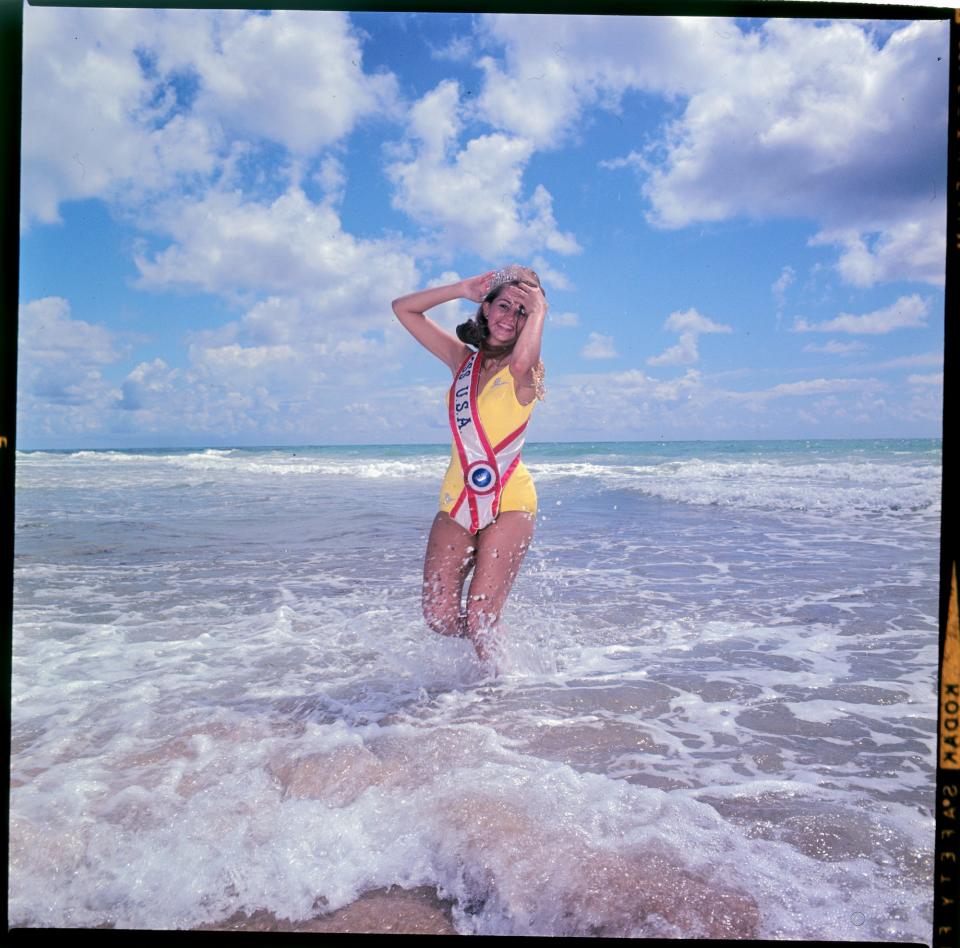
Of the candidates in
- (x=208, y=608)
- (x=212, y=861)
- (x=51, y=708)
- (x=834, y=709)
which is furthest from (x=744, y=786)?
(x=208, y=608)

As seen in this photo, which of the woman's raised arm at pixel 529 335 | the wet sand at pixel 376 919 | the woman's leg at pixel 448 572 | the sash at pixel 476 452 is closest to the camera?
the wet sand at pixel 376 919

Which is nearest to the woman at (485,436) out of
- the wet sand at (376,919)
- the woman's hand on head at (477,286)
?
the woman's hand on head at (477,286)

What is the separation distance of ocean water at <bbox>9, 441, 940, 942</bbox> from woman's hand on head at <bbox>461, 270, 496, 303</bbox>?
1.65 meters

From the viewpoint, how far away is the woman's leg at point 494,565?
296 cm

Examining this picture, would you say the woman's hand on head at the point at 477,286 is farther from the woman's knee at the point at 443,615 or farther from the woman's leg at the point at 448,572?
the woman's knee at the point at 443,615

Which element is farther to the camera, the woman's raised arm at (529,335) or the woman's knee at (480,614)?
the woman's knee at (480,614)

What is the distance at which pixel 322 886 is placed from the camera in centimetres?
181

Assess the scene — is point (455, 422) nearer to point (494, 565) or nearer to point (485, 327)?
point (485, 327)

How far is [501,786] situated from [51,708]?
196cm

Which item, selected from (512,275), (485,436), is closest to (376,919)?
(485,436)

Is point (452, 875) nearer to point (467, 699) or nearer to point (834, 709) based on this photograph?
point (467, 699)

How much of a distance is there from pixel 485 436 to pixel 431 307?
2.09 feet

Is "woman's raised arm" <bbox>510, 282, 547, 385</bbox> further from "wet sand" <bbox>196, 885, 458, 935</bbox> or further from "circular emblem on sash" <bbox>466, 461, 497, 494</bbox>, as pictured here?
"wet sand" <bbox>196, 885, 458, 935</bbox>

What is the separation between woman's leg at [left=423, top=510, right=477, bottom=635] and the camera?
3053mm
